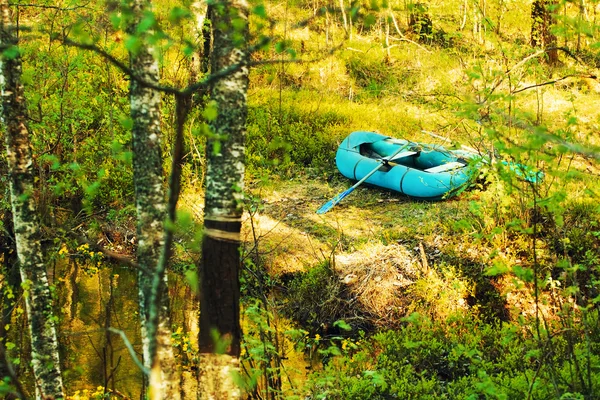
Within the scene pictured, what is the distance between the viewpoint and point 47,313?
4.81m

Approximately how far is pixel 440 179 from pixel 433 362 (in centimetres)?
412

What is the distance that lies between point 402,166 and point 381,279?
3.13 meters

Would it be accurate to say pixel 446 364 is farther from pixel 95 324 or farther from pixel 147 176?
pixel 95 324

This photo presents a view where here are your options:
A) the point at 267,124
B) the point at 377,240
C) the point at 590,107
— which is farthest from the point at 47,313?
the point at 590,107

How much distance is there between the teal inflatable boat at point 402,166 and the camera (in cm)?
1016

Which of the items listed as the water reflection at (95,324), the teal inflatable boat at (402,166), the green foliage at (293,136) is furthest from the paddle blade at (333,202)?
the water reflection at (95,324)

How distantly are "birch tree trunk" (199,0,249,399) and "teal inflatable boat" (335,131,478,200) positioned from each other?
19.0 ft

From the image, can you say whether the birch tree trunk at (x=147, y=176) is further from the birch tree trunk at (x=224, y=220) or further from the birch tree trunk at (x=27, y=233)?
the birch tree trunk at (x=27, y=233)

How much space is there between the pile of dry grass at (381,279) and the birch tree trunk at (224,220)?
3.94m

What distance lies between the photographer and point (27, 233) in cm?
475

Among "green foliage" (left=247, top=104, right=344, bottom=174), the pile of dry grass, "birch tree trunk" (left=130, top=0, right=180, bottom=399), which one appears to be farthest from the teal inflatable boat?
"birch tree trunk" (left=130, top=0, right=180, bottom=399)

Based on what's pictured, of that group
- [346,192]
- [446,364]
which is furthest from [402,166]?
[446,364]

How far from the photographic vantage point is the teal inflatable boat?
33.3ft

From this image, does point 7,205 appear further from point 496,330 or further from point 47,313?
point 496,330
